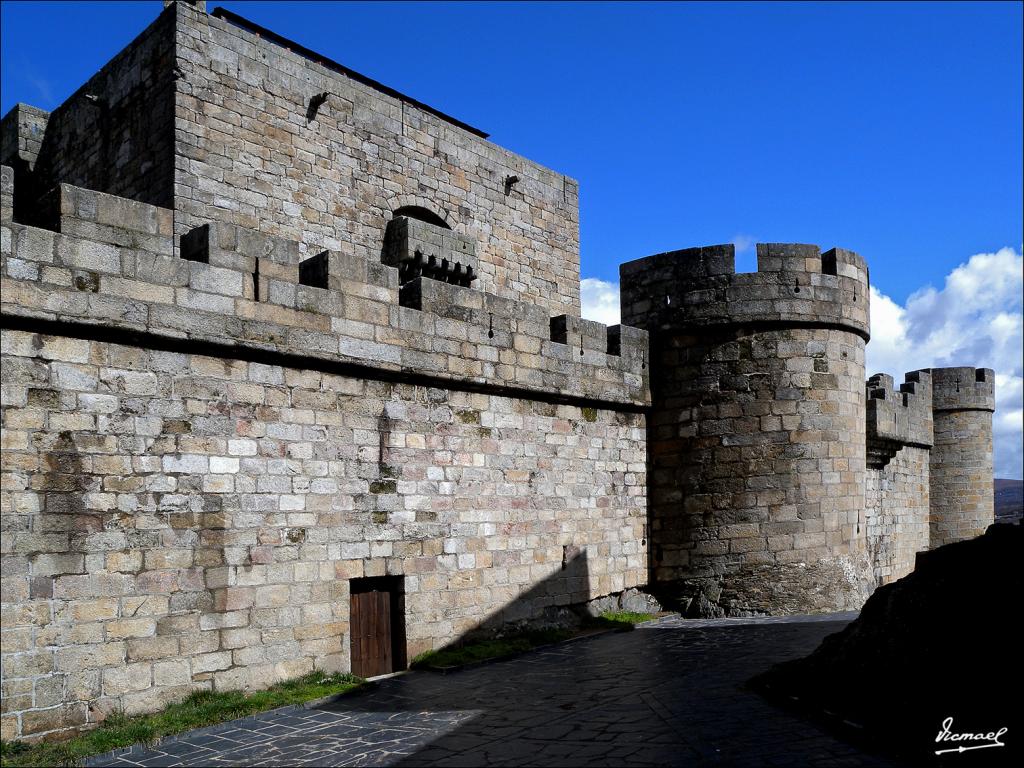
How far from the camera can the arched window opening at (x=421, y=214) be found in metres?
14.6

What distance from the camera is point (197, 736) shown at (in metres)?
6.62

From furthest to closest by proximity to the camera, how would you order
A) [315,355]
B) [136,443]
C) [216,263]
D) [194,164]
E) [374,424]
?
[194,164] < [374,424] < [315,355] < [216,263] < [136,443]

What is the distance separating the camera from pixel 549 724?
6.65 m

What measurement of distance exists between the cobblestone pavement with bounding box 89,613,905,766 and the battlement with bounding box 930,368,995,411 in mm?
11708

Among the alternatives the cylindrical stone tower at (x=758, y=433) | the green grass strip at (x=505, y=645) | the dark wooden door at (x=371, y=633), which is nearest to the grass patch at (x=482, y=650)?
the green grass strip at (x=505, y=645)

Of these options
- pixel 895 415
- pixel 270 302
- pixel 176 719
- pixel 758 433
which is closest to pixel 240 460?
pixel 270 302

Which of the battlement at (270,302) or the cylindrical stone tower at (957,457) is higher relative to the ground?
the battlement at (270,302)

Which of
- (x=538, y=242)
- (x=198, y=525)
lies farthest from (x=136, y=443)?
(x=538, y=242)

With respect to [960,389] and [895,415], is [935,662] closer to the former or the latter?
[895,415]

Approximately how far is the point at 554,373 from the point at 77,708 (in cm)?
A: 599

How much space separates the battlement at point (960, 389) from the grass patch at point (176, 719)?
1497 centimetres

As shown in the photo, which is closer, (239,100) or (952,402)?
(239,100)

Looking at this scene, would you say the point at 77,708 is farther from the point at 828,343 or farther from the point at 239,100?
the point at 828,343

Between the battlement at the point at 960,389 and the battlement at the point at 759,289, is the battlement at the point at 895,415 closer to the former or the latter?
the battlement at the point at 960,389
